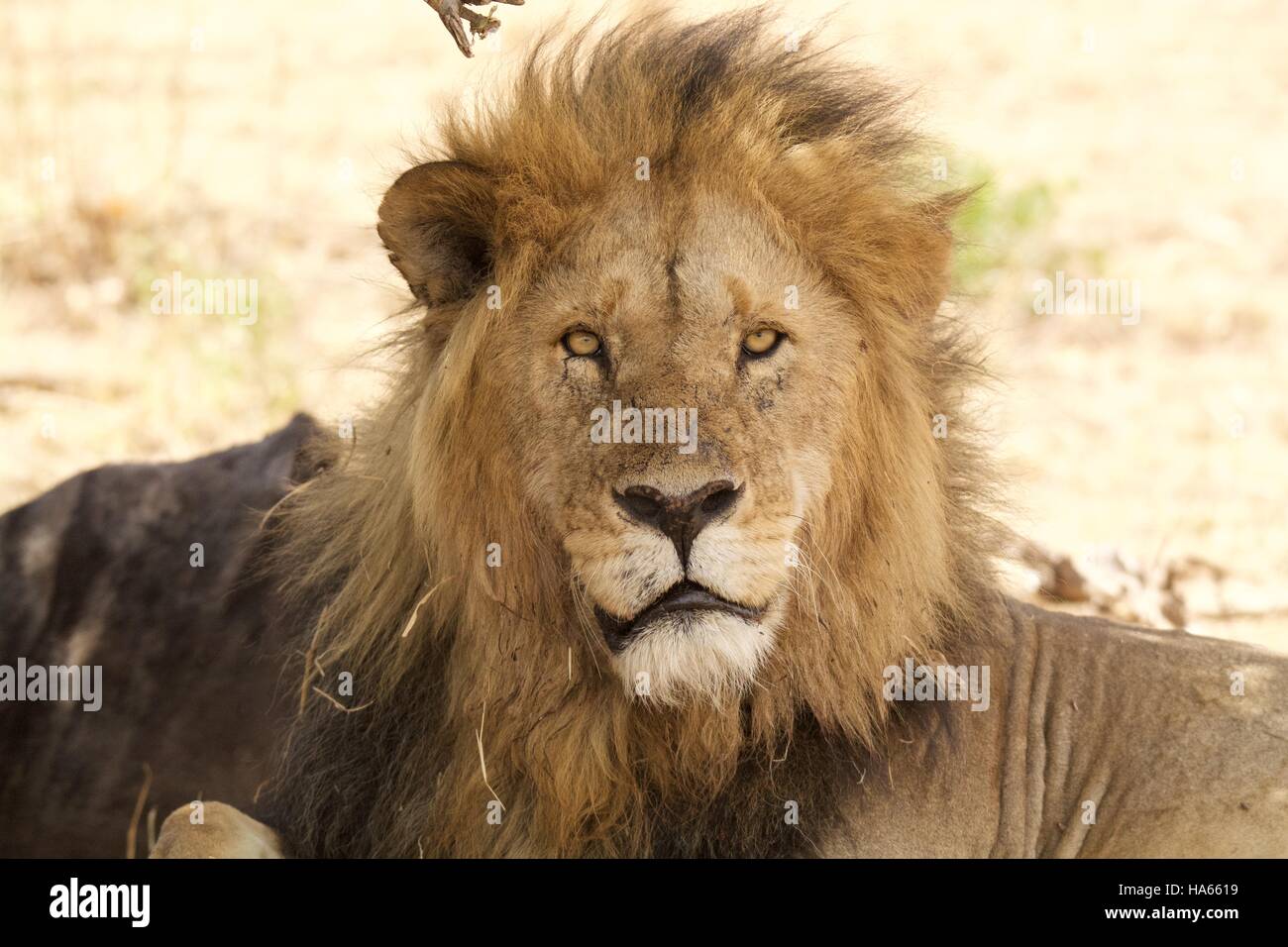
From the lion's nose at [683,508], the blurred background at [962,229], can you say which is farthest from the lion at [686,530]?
the blurred background at [962,229]

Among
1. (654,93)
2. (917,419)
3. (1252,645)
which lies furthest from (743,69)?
(1252,645)

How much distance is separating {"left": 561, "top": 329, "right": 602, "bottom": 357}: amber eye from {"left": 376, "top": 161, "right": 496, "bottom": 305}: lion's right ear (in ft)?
0.91

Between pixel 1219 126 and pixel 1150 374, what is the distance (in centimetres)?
316

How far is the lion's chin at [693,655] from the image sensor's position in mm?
3146

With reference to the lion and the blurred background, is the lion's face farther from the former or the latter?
the blurred background

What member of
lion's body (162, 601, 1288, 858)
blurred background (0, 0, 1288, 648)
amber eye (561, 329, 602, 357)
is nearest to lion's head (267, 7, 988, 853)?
amber eye (561, 329, 602, 357)

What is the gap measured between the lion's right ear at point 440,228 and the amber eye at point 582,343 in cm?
28

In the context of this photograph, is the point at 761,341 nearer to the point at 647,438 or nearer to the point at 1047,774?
the point at 647,438

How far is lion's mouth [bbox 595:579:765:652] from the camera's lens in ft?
10.3

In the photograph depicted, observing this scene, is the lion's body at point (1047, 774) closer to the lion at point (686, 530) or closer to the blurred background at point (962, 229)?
the lion at point (686, 530)

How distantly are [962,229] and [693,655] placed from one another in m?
3.10

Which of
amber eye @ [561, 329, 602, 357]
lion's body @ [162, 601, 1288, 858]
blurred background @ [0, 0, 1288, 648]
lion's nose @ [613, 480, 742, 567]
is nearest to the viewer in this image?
lion's nose @ [613, 480, 742, 567]
